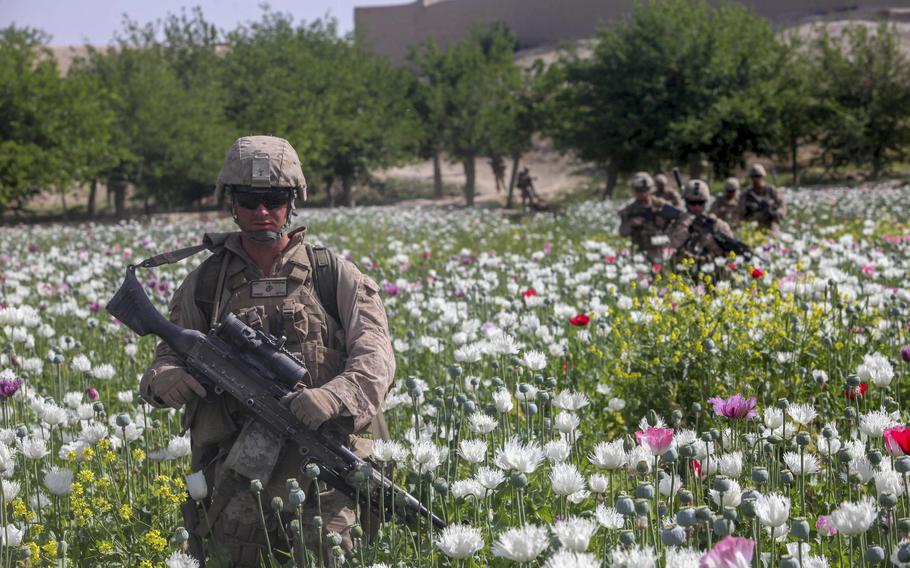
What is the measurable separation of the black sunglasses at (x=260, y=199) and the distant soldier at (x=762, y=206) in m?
9.67

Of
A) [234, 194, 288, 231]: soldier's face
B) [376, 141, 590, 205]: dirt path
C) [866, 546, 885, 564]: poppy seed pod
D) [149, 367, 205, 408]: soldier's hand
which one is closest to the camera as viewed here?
[866, 546, 885, 564]: poppy seed pod

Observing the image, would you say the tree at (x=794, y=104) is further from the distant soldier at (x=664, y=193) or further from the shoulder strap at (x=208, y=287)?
the shoulder strap at (x=208, y=287)

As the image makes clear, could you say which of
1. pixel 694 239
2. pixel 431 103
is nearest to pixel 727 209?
pixel 694 239

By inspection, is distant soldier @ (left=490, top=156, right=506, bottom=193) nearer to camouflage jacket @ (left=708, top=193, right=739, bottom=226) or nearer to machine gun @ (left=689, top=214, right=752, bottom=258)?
camouflage jacket @ (left=708, top=193, right=739, bottom=226)

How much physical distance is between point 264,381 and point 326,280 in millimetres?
502

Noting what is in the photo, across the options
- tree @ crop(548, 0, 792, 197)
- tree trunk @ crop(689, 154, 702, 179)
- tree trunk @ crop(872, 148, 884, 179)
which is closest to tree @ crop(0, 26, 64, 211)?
tree @ crop(548, 0, 792, 197)

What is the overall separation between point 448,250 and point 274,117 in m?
28.4

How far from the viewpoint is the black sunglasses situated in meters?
3.55

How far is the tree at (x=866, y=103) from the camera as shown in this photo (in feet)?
136

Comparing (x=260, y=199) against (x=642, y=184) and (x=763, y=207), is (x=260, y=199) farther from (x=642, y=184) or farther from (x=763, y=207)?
(x=763, y=207)

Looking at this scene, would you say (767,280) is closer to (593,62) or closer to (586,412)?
(586,412)

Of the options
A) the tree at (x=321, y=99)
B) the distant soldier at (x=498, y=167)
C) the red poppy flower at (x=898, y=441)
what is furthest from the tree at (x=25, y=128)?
the red poppy flower at (x=898, y=441)

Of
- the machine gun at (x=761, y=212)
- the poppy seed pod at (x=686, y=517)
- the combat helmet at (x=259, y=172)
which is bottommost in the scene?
the machine gun at (x=761, y=212)

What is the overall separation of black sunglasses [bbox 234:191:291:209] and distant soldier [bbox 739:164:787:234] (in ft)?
31.7
